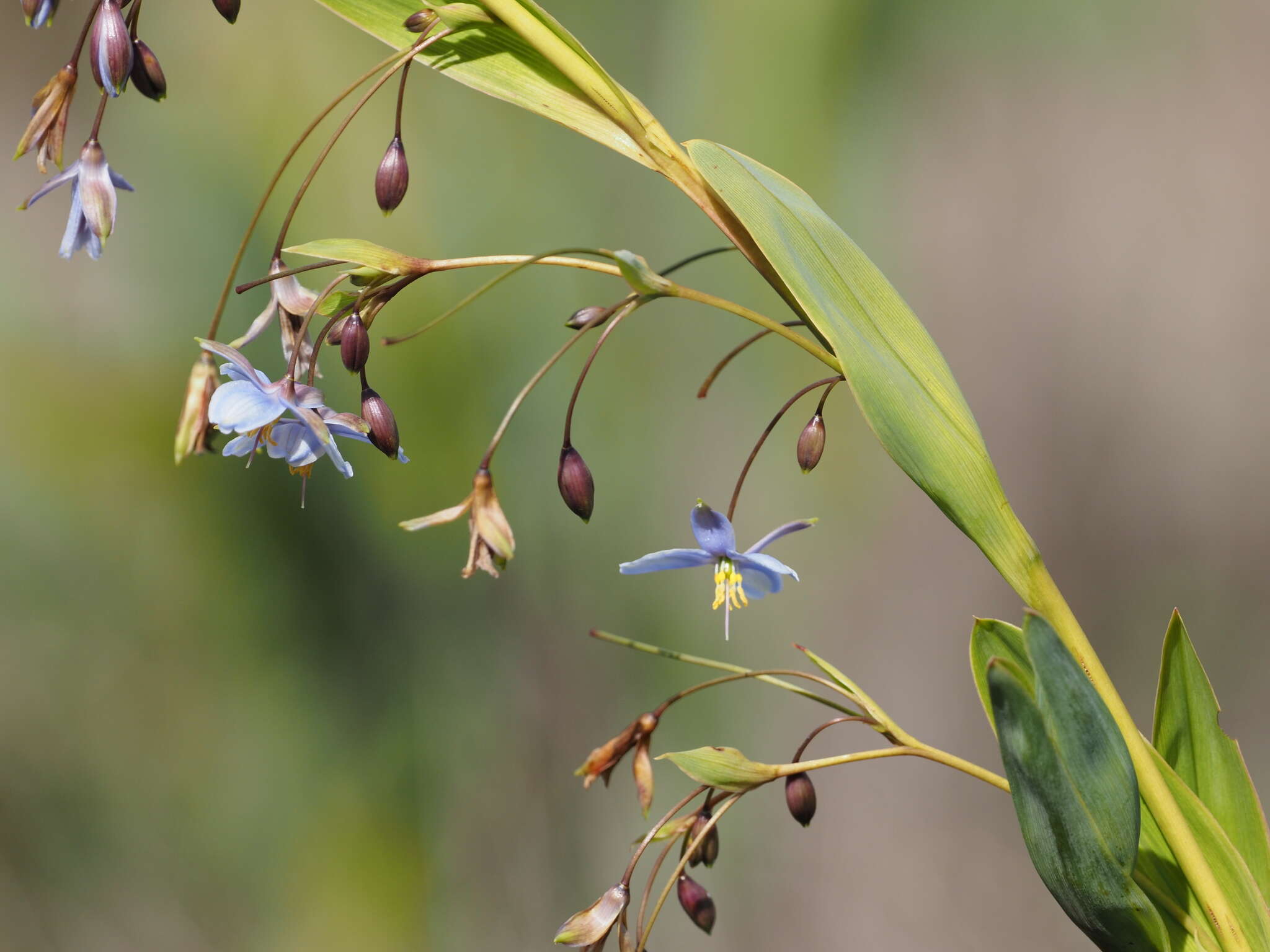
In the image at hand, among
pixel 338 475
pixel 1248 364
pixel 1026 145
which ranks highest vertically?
pixel 1026 145

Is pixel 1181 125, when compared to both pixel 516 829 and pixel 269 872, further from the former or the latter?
pixel 269 872

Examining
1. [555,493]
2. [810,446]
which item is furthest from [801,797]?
[555,493]

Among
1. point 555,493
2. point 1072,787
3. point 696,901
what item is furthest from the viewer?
point 555,493

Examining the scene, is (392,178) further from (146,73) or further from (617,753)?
(617,753)

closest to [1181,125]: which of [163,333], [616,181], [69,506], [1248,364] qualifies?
[1248,364]

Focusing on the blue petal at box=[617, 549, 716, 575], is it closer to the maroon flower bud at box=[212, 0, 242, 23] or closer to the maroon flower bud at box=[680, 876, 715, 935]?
the maroon flower bud at box=[680, 876, 715, 935]
